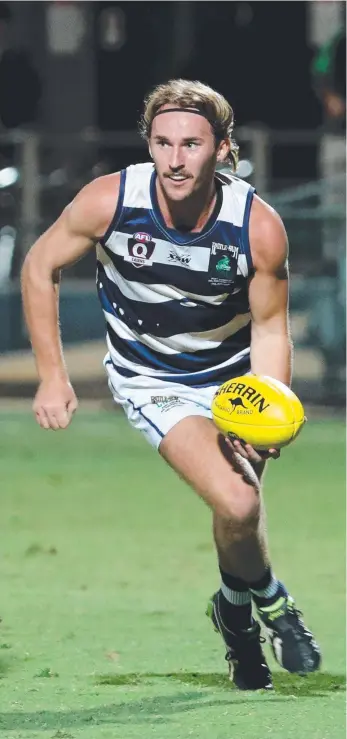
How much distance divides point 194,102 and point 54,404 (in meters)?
1.22

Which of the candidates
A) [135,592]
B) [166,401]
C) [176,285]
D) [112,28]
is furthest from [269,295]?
[112,28]

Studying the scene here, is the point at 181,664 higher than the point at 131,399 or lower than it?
lower

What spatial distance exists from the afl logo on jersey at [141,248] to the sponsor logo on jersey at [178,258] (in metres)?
0.07

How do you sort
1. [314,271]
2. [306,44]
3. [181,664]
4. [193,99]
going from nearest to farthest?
[193,99]
[181,664]
[314,271]
[306,44]

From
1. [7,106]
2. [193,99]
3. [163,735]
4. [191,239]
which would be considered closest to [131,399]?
[191,239]

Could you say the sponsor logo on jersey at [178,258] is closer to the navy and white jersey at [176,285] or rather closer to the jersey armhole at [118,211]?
the navy and white jersey at [176,285]

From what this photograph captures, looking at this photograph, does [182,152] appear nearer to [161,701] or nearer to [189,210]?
[189,210]

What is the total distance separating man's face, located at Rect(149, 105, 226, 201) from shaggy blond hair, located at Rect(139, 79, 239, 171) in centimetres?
3

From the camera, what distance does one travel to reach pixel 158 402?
7043 millimetres

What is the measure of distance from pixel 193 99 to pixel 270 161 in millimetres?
10212

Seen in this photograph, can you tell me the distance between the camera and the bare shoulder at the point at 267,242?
6.64m

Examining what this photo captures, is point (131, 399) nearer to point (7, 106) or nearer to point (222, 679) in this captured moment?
point (222, 679)

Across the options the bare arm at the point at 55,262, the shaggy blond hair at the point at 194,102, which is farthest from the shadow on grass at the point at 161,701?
the shaggy blond hair at the point at 194,102

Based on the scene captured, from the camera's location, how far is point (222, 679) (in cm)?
690
